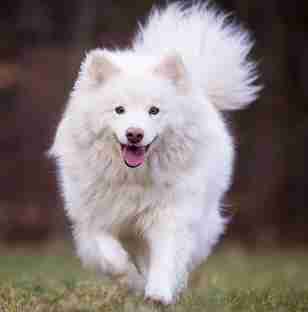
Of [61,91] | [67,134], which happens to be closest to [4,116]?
[61,91]

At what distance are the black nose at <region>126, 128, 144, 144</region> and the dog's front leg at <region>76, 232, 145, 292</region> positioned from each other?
2.79ft

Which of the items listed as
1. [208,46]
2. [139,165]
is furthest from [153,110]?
[208,46]

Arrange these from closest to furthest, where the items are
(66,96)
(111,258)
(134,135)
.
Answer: (134,135) → (111,258) → (66,96)

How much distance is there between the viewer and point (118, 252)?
22.1 feet

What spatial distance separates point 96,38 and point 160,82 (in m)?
14.7

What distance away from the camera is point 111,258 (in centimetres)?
667

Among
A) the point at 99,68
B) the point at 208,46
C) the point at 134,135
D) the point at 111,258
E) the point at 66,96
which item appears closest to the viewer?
the point at 134,135

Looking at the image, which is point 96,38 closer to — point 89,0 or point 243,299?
point 89,0

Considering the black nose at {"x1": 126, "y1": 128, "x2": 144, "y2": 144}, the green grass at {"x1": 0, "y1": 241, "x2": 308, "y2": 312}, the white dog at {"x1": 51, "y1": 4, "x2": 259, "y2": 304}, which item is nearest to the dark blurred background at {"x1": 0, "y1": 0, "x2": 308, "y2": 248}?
the green grass at {"x1": 0, "y1": 241, "x2": 308, "y2": 312}

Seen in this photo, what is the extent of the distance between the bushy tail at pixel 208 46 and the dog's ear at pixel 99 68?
101 centimetres

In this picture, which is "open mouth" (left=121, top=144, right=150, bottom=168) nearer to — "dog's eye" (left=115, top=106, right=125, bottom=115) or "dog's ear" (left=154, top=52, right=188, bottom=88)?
"dog's eye" (left=115, top=106, right=125, bottom=115)

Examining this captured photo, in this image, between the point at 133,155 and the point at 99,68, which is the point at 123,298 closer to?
the point at 133,155

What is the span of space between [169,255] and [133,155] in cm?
74

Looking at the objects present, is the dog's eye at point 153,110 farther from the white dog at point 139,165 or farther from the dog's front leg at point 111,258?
the dog's front leg at point 111,258
